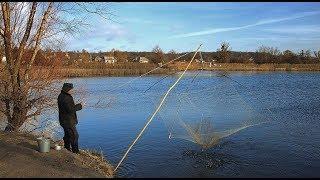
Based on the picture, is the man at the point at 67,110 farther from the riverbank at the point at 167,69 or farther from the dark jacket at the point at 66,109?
the riverbank at the point at 167,69

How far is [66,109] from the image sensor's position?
1001 cm

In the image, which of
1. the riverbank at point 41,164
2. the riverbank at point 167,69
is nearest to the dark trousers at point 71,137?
the riverbank at point 41,164

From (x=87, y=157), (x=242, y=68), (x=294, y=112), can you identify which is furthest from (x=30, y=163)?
(x=242, y=68)

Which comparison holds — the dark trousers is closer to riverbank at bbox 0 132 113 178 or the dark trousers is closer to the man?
the man

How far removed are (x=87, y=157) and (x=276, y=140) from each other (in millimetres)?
7336

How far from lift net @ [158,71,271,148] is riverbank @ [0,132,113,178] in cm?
396

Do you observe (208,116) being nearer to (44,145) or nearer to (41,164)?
(44,145)

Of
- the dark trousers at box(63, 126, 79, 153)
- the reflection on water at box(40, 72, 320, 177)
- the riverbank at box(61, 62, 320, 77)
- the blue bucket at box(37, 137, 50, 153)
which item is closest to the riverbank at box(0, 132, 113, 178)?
the blue bucket at box(37, 137, 50, 153)

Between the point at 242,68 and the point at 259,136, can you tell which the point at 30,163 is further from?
the point at 242,68

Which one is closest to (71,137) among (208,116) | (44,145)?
(44,145)

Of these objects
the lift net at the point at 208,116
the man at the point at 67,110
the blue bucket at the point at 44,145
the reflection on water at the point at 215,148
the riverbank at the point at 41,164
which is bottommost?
the reflection on water at the point at 215,148

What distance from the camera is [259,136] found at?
15.3 metres

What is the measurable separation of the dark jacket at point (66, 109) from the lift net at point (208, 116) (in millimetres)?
4288

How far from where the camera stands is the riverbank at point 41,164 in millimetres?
8225
